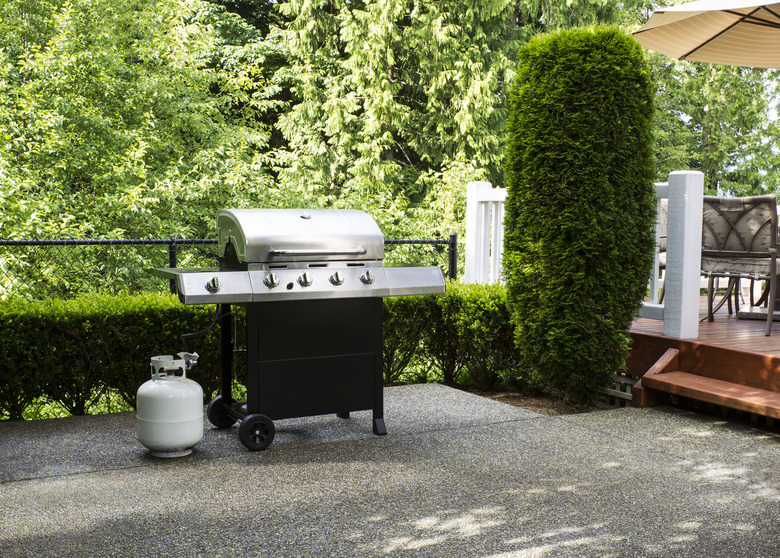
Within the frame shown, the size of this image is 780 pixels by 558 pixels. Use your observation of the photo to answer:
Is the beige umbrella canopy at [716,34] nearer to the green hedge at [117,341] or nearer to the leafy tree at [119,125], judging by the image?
the green hedge at [117,341]

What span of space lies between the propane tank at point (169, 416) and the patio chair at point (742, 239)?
382 cm

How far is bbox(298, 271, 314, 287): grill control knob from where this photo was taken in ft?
12.1


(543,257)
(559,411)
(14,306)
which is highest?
(543,257)

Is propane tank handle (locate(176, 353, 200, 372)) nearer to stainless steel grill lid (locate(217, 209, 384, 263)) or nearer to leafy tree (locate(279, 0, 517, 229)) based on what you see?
stainless steel grill lid (locate(217, 209, 384, 263))

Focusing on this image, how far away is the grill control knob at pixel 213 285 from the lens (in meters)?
3.49

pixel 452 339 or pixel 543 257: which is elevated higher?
pixel 543 257

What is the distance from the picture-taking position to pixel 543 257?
479 centimetres

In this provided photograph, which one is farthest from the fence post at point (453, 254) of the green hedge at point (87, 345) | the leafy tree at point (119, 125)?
the leafy tree at point (119, 125)

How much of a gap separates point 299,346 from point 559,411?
74.5 inches

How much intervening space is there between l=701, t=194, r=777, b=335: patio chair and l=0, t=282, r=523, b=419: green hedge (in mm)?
1619

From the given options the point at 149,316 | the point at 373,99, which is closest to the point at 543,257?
the point at 149,316

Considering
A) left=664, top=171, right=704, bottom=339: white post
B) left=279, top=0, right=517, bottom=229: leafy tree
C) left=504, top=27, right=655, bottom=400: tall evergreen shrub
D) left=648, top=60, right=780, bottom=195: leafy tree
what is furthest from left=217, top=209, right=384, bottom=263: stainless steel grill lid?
left=648, top=60, right=780, bottom=195: leafy tree

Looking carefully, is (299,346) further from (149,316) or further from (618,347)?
(618,347)

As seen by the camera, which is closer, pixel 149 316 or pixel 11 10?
pixel 149 316
